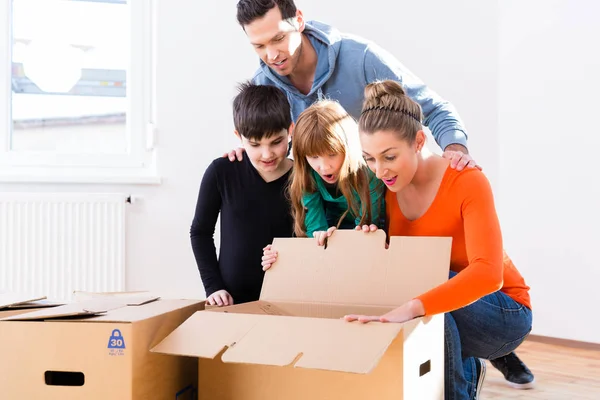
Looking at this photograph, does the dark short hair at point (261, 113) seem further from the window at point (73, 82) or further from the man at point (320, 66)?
the window at point (73, 82)

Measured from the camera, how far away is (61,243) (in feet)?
9.00

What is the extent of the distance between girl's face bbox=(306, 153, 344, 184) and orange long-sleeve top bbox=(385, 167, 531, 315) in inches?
5.2

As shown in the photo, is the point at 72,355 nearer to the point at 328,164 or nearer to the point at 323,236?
the point at 323,236

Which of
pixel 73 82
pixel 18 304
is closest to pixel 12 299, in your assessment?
pixel 18 304

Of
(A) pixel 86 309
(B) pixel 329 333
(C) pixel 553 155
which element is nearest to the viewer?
(B) pixel 329 333

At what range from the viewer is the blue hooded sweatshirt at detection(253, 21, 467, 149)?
1660 mm

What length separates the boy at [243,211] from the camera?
168 cm

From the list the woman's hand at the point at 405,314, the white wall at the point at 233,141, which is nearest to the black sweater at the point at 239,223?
the woman's hand at the point at 405,314

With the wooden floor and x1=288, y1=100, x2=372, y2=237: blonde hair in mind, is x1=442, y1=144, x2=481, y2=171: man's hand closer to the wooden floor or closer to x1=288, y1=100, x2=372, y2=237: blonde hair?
x1=288, y1=100, x2=372, y2=237: blonde hair

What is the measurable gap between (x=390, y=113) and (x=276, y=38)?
432 millimetres

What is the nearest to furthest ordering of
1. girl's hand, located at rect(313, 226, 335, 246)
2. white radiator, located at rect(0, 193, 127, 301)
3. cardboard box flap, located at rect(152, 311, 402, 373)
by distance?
cardboard box flap, located at rect(152, 311, 402, 373) < girl's hand, located at rect(313, 226, 335, 246) < white radiator, located at rect(0, 193, 127, 301)

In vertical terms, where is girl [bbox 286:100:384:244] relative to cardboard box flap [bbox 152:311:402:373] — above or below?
above

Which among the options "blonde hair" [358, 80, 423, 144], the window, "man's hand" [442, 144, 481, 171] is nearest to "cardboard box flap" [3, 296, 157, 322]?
"blonde hair" [358, 80, 423, 144]

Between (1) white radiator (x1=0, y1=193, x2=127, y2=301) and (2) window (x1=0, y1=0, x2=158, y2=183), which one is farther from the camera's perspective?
(2) window (x1=0, y1=0, x2=158, y2=183)
